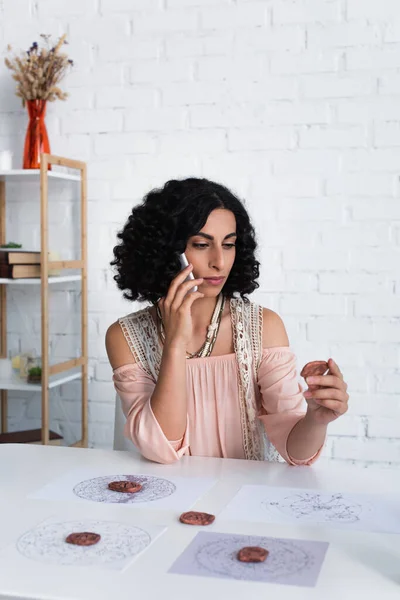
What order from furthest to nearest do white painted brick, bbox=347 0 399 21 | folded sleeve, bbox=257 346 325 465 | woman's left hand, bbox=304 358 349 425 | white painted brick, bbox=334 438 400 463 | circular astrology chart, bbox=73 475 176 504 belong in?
white painted brick, bbox=334 438 400 463, white painted brick, bbox=347 0 399 21, folded sleeve, bbox=257 346 325 465, woman's left hand, bbox=304 358 349 425, circular astrology chart, bbox=73 475 176 504

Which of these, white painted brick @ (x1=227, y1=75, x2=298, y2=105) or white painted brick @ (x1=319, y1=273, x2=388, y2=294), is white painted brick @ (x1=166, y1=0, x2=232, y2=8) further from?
white painted brick @ (x1=319, y1=273, x2=388, y2=294)

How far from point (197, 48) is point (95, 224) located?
2.54 ft

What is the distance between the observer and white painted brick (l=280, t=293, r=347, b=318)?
2.96 m

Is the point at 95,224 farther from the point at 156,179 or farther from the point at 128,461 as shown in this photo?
the point at 128,461

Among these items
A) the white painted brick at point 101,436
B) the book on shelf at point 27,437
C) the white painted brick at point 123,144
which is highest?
the white painted brick at point 123,144

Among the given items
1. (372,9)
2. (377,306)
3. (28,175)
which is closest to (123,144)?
(28,175)

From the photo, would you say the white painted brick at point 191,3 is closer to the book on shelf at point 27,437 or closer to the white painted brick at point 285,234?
the white painted brick at point 285,234

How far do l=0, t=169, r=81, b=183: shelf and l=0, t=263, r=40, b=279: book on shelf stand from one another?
1.14ft

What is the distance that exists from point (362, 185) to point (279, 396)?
1.27m

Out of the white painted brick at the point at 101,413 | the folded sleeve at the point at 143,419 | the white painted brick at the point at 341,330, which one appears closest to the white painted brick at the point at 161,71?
the white painted brick at the point at 341,330

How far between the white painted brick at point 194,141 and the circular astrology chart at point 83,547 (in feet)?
6.60

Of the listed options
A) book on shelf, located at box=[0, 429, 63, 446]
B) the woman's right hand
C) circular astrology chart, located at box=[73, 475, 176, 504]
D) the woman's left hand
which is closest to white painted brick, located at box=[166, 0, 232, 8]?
the woman's right hand

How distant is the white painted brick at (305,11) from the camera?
9.48 feet

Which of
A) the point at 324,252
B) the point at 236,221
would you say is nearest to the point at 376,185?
the point at 324,252
